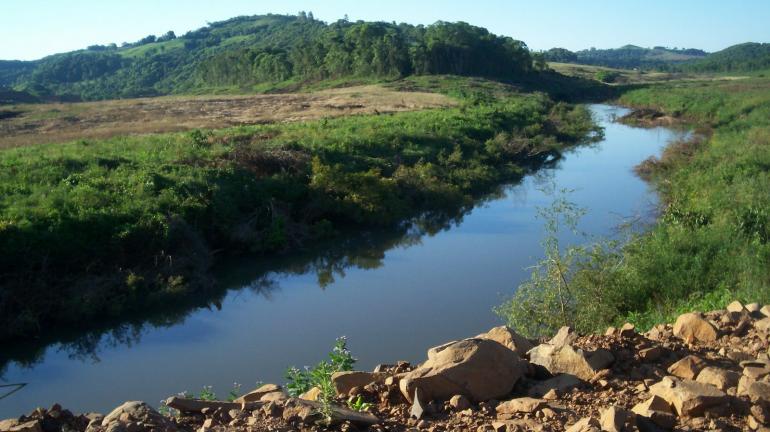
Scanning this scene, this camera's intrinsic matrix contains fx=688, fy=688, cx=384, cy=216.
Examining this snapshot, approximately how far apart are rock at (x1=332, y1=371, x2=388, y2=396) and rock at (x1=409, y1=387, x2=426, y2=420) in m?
0.73

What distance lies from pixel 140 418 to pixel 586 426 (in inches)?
126

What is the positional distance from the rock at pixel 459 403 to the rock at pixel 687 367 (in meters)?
1.89

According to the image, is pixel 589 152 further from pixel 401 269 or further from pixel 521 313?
pixel 521 313

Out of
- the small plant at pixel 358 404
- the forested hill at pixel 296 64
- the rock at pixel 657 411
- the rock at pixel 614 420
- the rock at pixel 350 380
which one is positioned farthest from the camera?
the forested hill at pixel 296 64

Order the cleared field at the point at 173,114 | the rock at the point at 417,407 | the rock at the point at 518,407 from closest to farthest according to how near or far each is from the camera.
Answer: the rock at the point at 518,407
the rock at the point at 417,407
the cleared field at the point at 173,114

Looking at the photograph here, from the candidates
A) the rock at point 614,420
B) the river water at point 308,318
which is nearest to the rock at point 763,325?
the rock at point 614,420

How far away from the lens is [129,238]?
14.6 meters

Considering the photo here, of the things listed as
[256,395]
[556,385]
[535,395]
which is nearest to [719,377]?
[556,385]

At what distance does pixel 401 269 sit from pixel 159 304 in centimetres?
554

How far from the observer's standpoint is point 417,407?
5504 mm

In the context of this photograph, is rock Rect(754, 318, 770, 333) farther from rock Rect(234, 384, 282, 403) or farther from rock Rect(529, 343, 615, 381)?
rock Rect(234, 384, 282, 403)

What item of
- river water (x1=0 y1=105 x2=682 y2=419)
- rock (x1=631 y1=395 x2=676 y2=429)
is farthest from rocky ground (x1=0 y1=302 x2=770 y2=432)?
river water (x1=0 y1=105 x2=682 y2=419)

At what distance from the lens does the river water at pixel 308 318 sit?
35.6 ft

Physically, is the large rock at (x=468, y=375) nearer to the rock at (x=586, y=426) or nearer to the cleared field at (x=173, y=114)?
the rock at (x=586, y=426)
